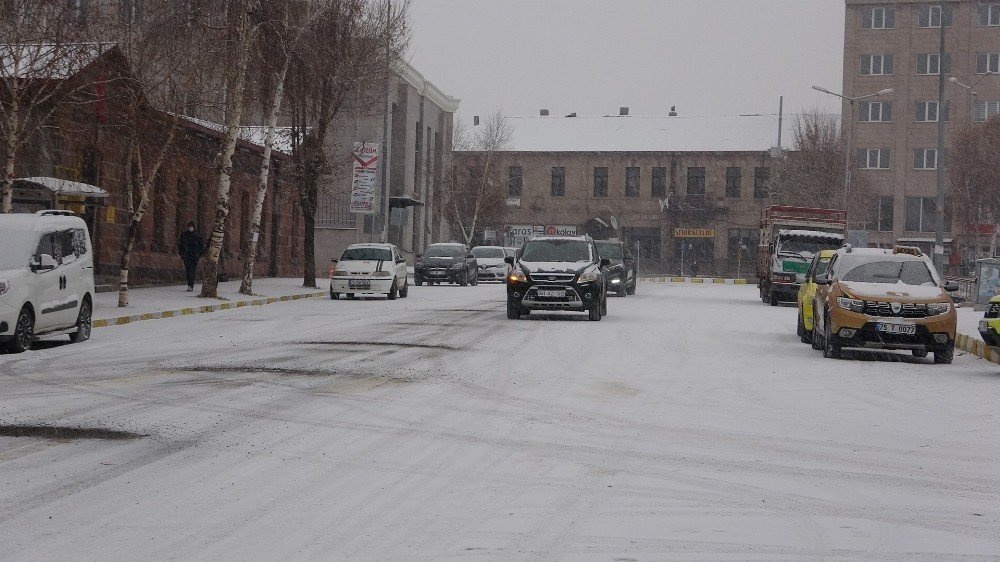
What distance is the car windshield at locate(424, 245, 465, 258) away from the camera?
2058 inches

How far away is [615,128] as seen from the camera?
97.1 m

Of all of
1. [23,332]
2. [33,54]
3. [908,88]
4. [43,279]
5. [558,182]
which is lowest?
[23,332]

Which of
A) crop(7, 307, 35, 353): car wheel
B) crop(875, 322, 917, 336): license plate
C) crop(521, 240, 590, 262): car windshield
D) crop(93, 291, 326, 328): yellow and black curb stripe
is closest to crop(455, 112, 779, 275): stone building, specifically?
crop(93, 291, 326, 328): yellow and black curb stripe

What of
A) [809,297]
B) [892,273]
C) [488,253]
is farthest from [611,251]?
[892,273]

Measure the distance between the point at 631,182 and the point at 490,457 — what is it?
84235 mm

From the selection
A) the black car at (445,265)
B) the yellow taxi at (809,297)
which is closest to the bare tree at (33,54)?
the yellow taxi at (809,297)

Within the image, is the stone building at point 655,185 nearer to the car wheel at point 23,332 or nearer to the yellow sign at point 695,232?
the yellow sign at point 695,232

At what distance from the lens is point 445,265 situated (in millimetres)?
51688

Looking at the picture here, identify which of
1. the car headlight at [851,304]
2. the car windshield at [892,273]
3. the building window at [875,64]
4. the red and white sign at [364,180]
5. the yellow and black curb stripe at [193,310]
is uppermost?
the building window at [875,64]

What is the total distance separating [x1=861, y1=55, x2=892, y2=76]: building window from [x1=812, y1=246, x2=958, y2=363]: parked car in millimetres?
72155

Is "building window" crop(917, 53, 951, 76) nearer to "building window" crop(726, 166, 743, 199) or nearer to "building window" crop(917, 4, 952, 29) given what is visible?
"building window" crop(917, 4, 952, 29)

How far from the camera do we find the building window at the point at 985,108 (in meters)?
86.2

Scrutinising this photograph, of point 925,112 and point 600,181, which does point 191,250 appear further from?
point 925,112

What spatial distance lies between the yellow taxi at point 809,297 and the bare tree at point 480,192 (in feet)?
189
